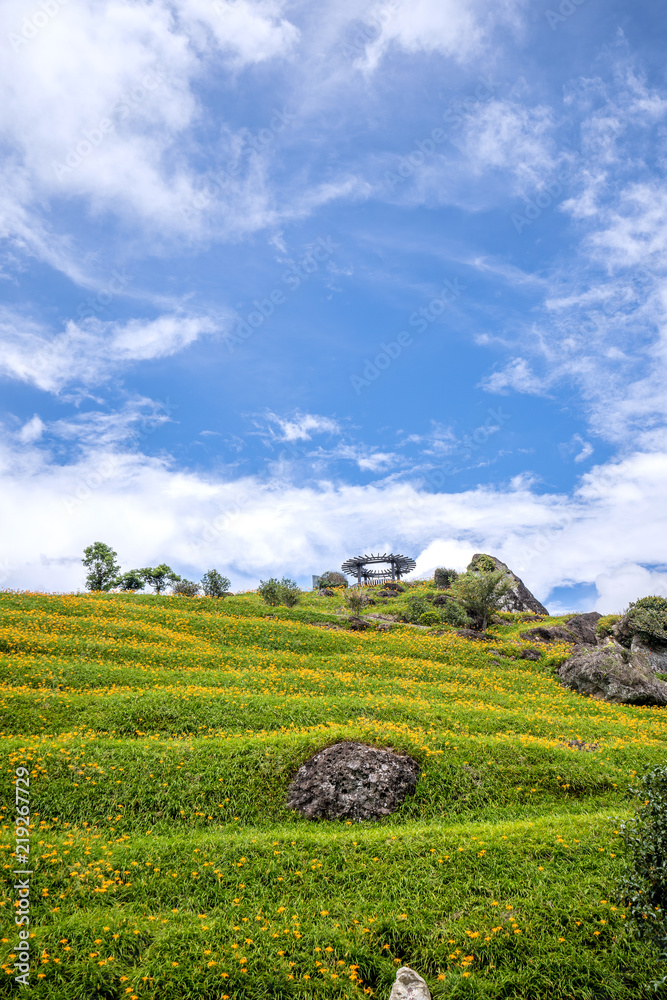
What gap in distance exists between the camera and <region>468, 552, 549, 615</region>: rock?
7638 centimetres

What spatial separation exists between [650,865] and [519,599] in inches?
2811

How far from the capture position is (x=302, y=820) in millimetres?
16203

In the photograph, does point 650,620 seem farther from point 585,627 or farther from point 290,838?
point 290,838

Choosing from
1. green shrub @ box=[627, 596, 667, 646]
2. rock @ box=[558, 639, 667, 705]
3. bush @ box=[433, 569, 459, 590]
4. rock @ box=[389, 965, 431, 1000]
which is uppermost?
bush @ box=[433, 569, 459, 590]

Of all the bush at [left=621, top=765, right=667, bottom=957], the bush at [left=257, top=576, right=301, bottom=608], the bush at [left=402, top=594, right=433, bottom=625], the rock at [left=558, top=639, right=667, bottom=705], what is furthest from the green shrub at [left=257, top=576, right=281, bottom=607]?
the bush at [left=621, top=765, right=667, bottom=957]

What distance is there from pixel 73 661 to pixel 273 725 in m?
12.8

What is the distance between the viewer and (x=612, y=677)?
3434 centimetres

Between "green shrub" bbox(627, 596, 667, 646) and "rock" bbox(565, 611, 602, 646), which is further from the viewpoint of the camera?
"rock" bbox(565, 611, 602, 646)

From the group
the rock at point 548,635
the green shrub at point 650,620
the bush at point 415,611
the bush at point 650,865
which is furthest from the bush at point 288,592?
the bush at point 650,865

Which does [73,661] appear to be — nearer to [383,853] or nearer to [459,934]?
[383,853]

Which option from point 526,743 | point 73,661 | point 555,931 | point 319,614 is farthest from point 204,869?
point 319,614

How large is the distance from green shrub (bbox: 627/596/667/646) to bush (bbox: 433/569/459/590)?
37.7m

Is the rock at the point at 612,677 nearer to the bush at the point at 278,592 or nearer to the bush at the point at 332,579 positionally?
the bush at the point at 278,592

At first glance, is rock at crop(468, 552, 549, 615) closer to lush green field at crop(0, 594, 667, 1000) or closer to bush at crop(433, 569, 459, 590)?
bush at crop(433, 569, 459, 590)
